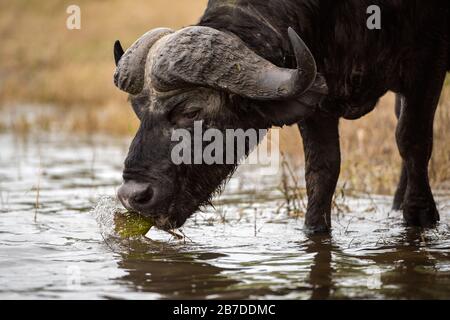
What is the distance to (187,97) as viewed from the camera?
5641 mm

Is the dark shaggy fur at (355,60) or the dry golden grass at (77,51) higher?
the dry golden grass at (77,51)

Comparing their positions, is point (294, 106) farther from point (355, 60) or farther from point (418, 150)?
point (418, 150)

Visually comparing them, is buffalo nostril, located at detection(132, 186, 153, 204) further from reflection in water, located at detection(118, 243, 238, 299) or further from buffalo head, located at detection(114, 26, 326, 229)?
reflection in water, located at detection(118, 243, 238, 299)

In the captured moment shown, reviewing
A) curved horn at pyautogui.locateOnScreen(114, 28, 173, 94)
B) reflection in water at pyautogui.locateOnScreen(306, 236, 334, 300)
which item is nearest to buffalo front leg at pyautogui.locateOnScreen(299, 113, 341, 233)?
reflection in water at pyautogui.locateOnScreen(306, 236, 334, 300)

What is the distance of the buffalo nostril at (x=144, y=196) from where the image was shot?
545 cm

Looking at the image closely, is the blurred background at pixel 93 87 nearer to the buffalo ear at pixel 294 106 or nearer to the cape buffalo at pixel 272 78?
the cape buffalo at pixel 272 78

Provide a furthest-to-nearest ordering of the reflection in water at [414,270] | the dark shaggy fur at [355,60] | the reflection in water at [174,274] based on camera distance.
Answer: the dark shaggy fur at [355,60]
the reflection in water at [174,274]
the reflection in water at [414,270]

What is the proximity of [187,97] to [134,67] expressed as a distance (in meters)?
0.39

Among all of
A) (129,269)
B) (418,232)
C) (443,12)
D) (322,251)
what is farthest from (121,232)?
(443,12)

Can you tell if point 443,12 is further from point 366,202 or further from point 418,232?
point 366,202

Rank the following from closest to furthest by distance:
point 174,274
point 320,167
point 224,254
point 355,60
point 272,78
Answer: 1. point 174,274
2. point 272,78
3. point 224,254
4. point 355,60
5. point 320,167

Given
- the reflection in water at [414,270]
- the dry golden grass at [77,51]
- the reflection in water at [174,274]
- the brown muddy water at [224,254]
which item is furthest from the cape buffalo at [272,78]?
the dry golden grass at [77,51]

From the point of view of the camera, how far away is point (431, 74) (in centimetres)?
666

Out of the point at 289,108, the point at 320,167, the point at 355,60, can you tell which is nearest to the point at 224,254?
the point at 289,108
